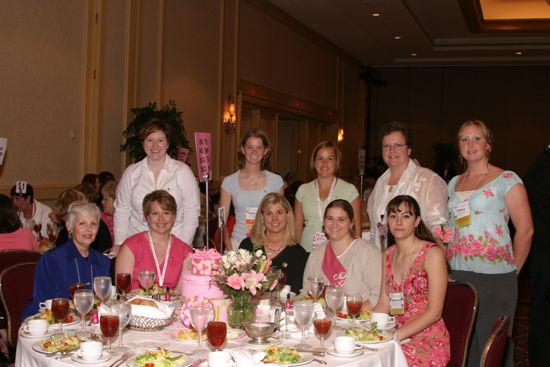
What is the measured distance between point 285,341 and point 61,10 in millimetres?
5432

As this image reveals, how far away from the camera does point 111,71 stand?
26.3 ft

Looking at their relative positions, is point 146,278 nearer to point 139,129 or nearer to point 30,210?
point 30,210

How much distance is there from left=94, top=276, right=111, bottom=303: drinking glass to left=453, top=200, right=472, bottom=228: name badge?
79.9 inches

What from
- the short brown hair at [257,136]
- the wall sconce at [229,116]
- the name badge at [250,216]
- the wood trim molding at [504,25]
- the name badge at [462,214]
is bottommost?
the name badge at [250,216]

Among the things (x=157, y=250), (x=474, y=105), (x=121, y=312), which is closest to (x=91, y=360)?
(x=121, y=312)

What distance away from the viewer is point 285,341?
2.85 meters

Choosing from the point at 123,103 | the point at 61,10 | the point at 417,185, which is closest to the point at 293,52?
the point at 123,103

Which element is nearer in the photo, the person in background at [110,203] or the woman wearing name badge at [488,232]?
the woman wearing name badge at [488,232]

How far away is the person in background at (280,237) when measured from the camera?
13.7 feet

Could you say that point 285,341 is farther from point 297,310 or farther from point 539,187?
point 539,187

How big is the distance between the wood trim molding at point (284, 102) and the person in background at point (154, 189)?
6529 mm

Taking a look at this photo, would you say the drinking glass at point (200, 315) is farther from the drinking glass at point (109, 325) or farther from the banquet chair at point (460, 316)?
the banquet chair at point (460, 316)

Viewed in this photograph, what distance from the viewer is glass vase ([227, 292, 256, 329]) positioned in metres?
2.86

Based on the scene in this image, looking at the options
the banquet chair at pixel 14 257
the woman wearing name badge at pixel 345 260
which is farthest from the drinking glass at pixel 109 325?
the banquet chair at pixel 14 257
